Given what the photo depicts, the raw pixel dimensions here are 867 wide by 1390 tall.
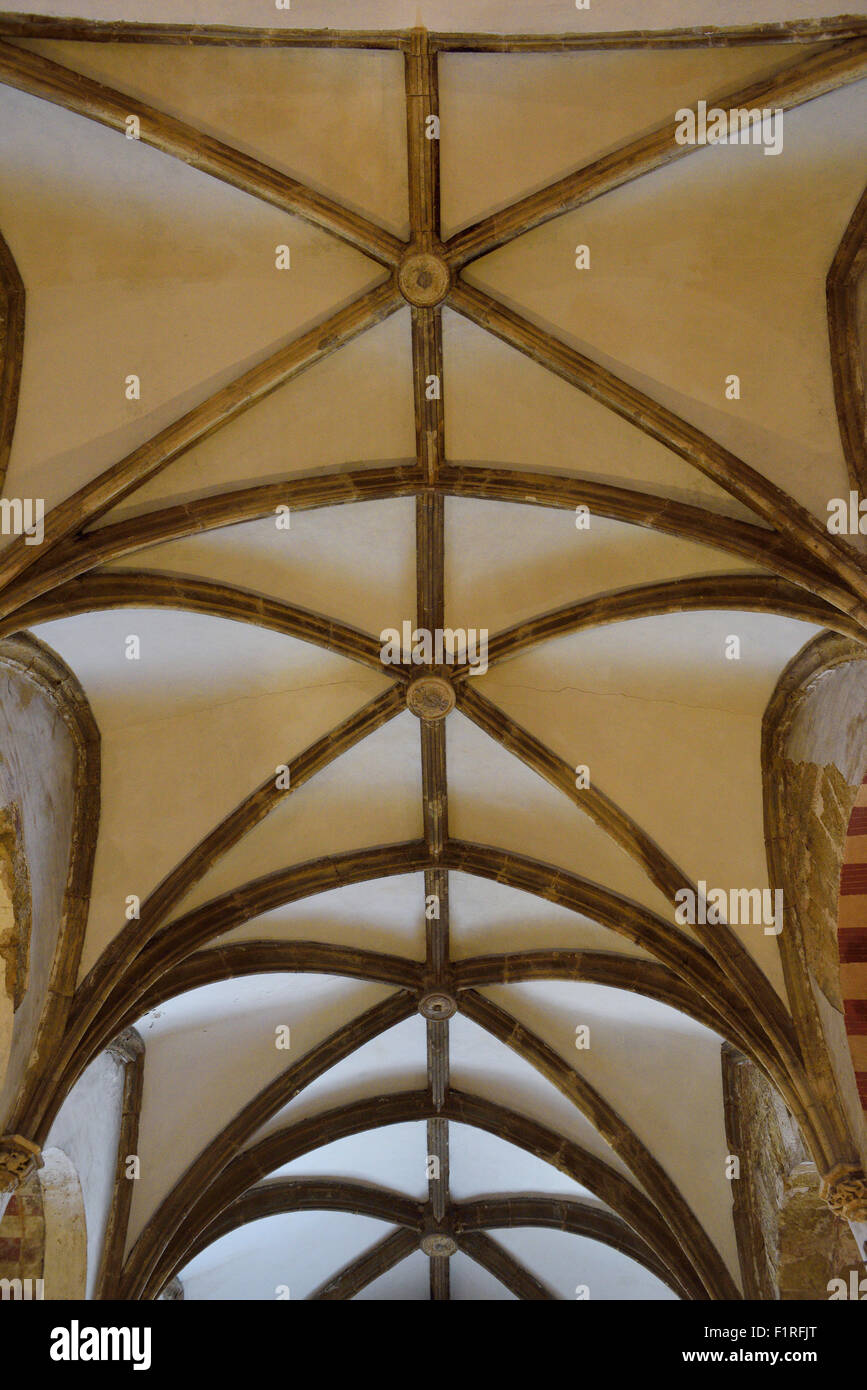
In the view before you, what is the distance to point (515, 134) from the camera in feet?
33.7

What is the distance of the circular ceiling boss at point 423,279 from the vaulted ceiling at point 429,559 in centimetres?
4

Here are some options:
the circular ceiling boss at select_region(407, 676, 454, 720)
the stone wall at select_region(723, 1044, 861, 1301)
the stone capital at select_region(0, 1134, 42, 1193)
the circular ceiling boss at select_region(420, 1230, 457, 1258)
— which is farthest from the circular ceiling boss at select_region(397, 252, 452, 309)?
the circular ceiling boss at select_region(420, 1230, 457, 1258)

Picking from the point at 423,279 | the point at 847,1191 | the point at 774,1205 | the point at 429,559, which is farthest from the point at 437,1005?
the point at 423,279

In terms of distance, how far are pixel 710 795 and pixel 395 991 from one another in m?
4.87

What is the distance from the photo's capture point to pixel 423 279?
1086 cm

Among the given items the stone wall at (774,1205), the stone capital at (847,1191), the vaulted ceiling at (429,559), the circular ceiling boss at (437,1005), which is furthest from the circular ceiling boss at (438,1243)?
the stone capital at (847,1191)

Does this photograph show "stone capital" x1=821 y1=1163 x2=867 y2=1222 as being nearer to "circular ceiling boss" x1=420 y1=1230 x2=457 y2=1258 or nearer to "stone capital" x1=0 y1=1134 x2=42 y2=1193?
"stone capital" x1=0 y1=1134 x2=42 y2=1193

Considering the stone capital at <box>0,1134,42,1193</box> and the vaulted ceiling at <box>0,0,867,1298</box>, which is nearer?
the vaulted ceiling at <box>0,0,867,1298</box>

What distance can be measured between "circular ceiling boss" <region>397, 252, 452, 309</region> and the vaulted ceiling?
0.13ft

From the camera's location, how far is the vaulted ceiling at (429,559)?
10.1 metres

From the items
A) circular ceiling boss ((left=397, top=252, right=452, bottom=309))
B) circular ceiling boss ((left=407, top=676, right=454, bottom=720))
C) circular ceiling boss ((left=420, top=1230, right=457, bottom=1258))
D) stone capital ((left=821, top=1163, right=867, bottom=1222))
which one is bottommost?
stone capital ((left=821, top=1163, right=867, bottom=1222))

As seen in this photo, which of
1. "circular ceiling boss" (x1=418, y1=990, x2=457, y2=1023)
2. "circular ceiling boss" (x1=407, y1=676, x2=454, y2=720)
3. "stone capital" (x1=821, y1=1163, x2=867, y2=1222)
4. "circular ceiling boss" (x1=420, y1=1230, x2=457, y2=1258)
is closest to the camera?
"stone capital" (x1=821, y1=1163, x2=867, y2=1222)

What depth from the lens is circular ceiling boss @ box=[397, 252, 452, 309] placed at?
10.8 m

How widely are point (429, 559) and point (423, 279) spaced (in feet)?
9.12
